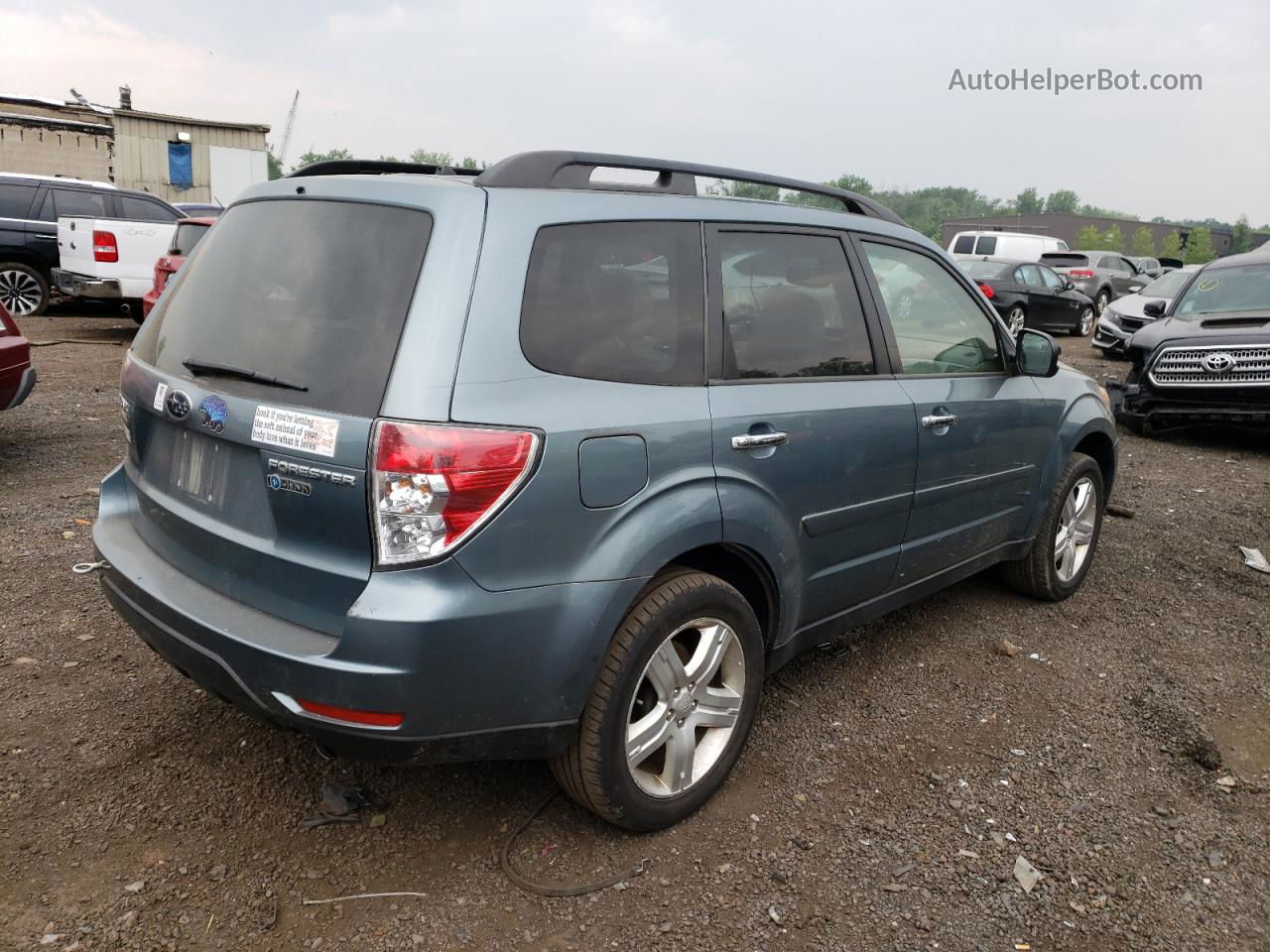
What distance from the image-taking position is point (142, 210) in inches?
516

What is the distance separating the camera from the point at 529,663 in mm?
2277

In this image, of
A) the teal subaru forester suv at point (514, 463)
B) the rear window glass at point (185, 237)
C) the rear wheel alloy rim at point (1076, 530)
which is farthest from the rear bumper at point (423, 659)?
the rear window glass at point (185, 237)

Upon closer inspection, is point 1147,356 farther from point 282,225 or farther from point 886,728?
point 282,225

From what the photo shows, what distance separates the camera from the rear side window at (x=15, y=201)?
12.7 metres

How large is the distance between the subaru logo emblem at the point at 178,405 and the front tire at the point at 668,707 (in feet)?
4.26

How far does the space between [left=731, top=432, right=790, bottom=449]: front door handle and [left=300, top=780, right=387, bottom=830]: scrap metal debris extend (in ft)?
4.95

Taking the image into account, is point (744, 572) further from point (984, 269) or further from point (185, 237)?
point (984, 269)

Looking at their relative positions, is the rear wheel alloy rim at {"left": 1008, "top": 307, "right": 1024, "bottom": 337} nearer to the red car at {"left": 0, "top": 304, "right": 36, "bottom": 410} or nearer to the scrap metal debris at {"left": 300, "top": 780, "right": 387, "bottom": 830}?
the red car at {"left": 0, "top": 304, "right": 36, "bottom": 410}

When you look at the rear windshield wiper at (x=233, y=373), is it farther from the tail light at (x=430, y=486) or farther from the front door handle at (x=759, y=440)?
the front door handle at (x=759, y=440)

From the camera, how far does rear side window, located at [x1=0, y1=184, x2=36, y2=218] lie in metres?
12.7

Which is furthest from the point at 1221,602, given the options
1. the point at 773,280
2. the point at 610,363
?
the point at 610,363

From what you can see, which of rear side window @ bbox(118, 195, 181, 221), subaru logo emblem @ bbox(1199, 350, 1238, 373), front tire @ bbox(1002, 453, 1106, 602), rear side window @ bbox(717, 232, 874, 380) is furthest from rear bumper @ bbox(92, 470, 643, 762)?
rear side window @ bbox(118, 195, 181, 221)

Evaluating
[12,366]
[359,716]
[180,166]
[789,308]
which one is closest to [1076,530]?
[789,308]

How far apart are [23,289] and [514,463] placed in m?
14.1
